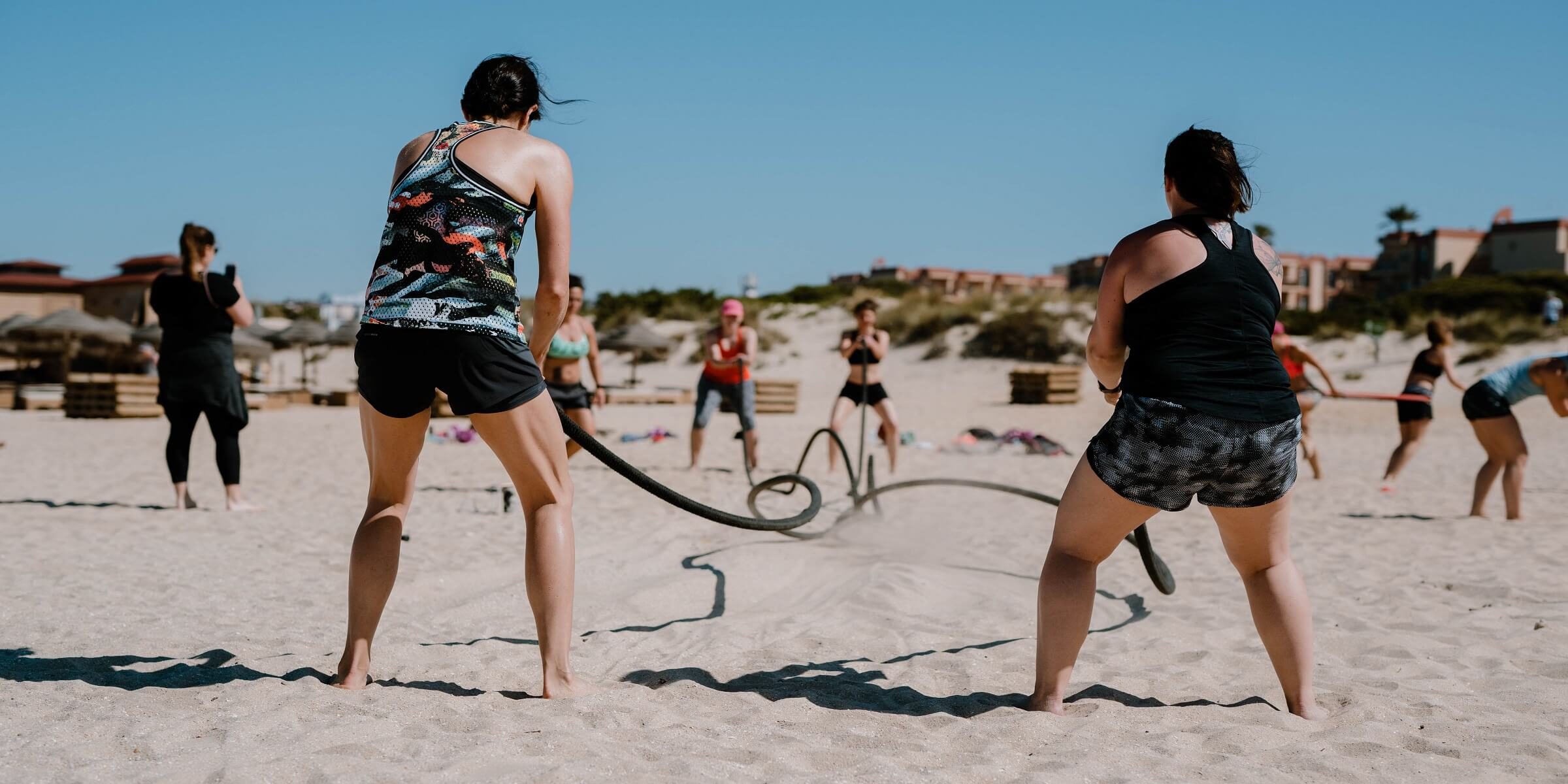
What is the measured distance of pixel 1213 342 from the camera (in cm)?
271

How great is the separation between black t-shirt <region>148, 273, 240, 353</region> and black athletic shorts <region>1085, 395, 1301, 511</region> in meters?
5.26

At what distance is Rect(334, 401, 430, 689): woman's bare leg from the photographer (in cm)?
296

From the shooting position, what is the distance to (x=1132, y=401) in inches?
109

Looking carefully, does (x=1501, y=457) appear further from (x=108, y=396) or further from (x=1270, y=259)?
(x=108, y=396)

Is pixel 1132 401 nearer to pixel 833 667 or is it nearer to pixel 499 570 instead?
pixel 833 667

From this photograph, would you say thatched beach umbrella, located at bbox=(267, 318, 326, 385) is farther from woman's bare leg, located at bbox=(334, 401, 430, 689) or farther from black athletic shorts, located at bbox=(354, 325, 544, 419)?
black athletic shorts, located at bbox=(354, 325, 544, 419)

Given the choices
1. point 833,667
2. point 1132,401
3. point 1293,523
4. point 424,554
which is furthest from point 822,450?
point 1132,401

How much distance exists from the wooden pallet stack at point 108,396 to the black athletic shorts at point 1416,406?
16.5 m

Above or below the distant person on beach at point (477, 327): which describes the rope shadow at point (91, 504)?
below

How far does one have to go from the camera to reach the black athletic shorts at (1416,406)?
360 inches

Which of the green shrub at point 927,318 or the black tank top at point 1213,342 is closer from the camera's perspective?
the black tank top at point 1213,342

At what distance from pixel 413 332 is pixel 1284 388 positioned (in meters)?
2.17

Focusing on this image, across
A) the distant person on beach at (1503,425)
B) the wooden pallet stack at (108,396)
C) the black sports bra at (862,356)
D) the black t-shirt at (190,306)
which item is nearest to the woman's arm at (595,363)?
the black sports bra at (862,356)

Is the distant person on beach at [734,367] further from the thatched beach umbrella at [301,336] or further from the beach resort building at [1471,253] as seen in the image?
the beach resort building at [1471,253]
